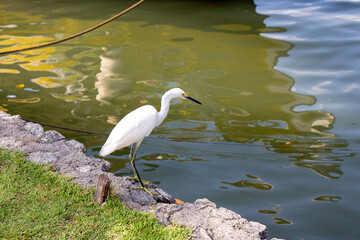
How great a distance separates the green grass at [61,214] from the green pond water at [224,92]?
1061 mm

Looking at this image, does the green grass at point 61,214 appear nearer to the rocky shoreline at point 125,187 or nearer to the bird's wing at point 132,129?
the rocky shoreline at point 125,187

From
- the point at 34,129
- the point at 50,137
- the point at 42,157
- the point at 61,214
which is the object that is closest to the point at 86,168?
the point at 42,157

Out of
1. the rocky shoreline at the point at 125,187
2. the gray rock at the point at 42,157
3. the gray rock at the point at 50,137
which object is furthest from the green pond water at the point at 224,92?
the gray rock at the point at 42,157

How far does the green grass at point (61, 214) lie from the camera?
3029 mm

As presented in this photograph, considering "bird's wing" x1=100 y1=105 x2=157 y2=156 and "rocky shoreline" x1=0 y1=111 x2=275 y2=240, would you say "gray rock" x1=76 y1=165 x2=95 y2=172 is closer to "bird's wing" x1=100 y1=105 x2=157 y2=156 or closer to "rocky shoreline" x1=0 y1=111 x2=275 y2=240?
"rocky shoreline" x1=0 y1=111 x2=275 y2=240

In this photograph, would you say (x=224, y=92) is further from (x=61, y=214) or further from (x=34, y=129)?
(x=61, y=214)

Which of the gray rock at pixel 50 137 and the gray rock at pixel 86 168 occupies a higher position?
the gray rock at pixel 50 137

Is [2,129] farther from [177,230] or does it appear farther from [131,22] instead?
[131,22]

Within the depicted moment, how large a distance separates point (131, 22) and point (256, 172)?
6.17 meters

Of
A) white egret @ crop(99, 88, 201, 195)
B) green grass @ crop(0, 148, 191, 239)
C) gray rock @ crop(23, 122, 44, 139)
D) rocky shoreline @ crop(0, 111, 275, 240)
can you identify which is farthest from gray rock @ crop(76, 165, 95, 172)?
gray rock @ crop(23, 122, 44, 139)

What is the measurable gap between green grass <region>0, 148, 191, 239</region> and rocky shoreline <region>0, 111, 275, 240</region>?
119 millimetres

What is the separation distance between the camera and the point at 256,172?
4629 millimetres

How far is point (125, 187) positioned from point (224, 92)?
3.36 m

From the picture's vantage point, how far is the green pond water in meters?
4.35
